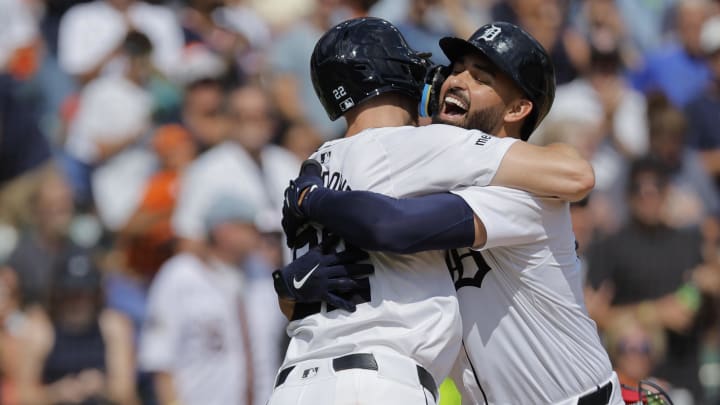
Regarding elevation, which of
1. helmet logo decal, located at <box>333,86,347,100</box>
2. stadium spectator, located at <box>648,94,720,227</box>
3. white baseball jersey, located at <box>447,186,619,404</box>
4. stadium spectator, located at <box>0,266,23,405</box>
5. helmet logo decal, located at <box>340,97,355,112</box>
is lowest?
stadium spectator, located at <box>648,94,720,227</box>

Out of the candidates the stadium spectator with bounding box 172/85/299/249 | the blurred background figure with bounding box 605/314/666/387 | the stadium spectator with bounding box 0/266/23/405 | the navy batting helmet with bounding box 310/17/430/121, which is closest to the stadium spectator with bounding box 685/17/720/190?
the blurred background figure with bounding box 605/314/666/387

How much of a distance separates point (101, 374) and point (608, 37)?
511 cm

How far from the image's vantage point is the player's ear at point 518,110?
4824 mm

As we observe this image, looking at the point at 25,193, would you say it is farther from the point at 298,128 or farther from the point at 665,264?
the point at 665,264

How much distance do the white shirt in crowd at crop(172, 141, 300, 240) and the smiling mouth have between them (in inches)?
163

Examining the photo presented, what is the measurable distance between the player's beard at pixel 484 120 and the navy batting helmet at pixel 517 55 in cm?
13

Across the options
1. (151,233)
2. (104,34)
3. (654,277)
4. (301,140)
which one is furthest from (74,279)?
(654,277)

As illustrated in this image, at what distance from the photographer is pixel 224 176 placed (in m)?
9.05

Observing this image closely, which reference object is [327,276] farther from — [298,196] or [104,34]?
[104,34]

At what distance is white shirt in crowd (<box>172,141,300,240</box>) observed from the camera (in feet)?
29.0

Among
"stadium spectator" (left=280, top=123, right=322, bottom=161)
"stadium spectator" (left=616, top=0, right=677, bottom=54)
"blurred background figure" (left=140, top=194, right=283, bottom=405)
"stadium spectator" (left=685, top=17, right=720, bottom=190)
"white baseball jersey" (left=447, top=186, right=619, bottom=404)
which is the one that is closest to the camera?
"white baseball jersey" (left=447, top=186, right=619, bottom=404)

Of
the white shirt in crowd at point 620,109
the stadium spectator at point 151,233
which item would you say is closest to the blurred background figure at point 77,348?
the stadium spectator at point 151,233

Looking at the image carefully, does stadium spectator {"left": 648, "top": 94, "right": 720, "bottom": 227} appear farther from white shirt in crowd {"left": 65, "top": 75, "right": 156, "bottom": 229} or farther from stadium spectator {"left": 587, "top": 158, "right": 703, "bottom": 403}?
white shirt in crowd {"left": 65, "top": 75, "right": 156, "bottom": 229}

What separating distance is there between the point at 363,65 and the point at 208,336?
3.99 metres
